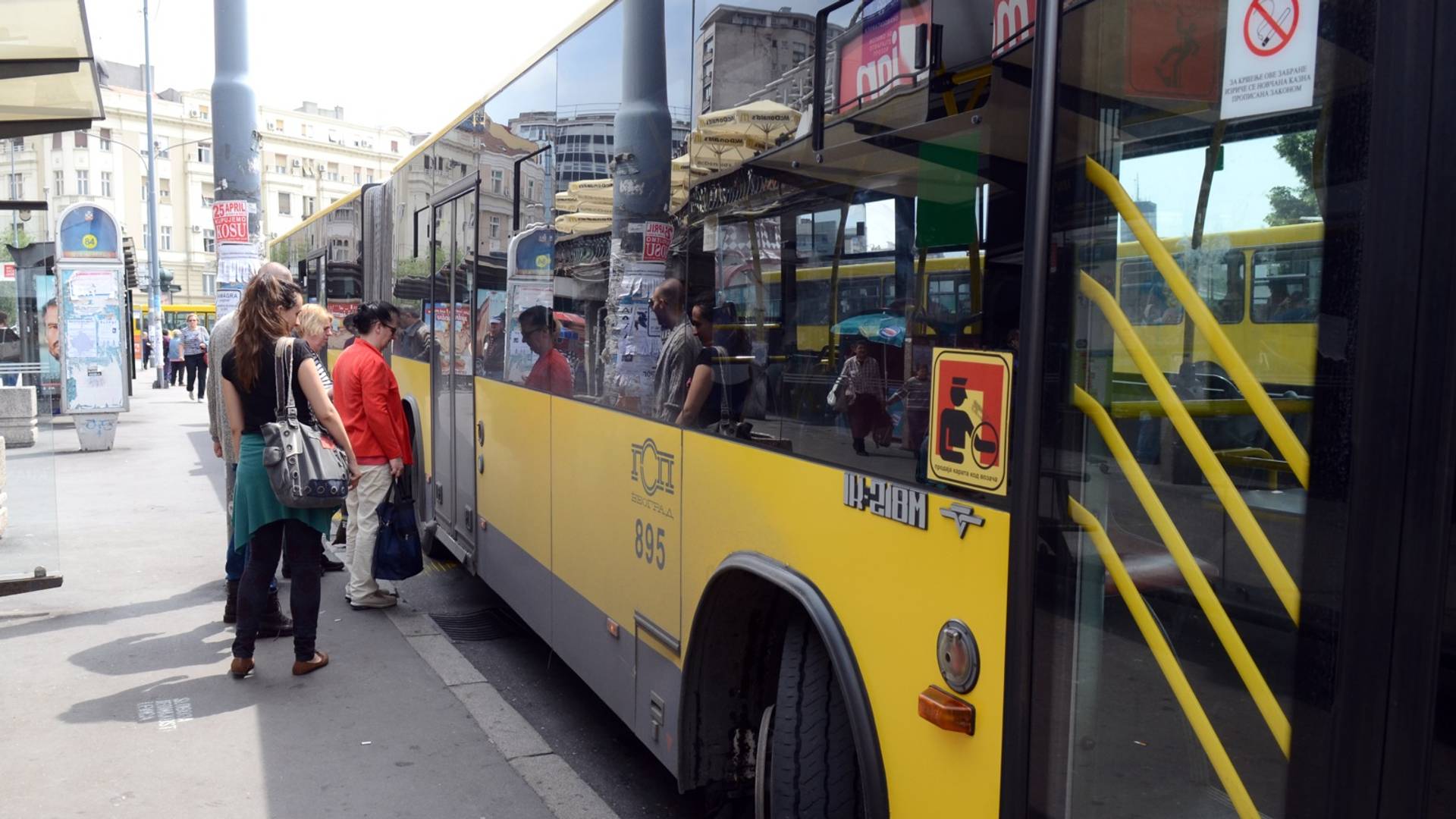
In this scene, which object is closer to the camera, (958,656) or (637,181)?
(958,656)

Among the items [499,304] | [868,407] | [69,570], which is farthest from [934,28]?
[69,570]

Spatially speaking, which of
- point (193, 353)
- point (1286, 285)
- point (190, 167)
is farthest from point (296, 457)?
point (190, 167)

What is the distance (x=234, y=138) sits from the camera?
8688 millimetres

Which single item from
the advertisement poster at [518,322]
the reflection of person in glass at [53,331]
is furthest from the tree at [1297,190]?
the reflection of person in glass at [53,331]

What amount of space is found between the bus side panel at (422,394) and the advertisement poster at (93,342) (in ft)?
29.4

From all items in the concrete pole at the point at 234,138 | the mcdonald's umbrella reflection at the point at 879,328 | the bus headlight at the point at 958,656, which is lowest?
the bus headlight at the point at 958,656

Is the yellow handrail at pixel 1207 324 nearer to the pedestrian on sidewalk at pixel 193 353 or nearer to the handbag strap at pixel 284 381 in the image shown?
the handbag strap at pixel 284 381

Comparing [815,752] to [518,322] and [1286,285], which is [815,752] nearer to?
[1286,285]

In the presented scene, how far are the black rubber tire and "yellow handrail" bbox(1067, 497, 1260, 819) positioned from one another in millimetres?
1135

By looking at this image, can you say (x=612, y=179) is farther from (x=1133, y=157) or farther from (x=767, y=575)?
(x=1133, y=157)

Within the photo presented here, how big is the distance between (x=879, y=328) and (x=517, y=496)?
3685 millimetres

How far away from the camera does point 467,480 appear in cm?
704

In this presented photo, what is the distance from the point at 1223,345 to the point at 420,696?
Result: 4.69 meters

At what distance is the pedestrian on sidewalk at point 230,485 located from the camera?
6500mm
